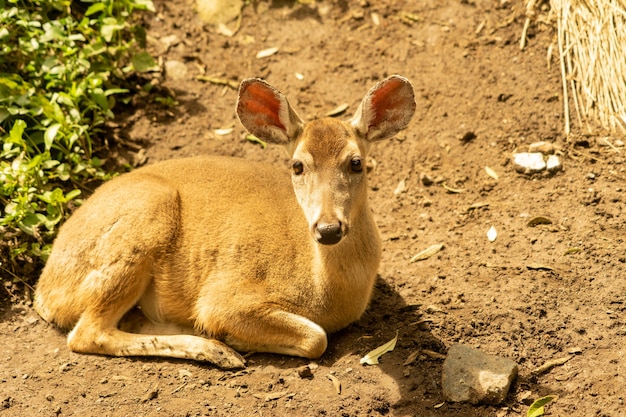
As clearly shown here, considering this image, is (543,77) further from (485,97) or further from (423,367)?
(423,367)

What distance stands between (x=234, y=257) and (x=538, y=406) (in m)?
2.39

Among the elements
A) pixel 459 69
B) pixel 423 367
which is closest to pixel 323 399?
pixel 423 367

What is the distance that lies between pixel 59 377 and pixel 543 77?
5207 millimetres

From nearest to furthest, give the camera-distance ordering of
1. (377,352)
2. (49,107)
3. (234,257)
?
(377,352) → (234,257) → (49,107)

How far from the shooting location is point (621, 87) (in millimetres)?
7391

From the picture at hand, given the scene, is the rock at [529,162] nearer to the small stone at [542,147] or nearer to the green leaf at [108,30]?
the small stone at [542,147]

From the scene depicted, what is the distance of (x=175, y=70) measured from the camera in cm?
885

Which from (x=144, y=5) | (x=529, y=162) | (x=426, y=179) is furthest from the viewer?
(x=144, y=5)

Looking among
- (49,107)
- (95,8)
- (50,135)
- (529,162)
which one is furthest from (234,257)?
(95,8)

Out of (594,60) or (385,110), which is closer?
(385,110)

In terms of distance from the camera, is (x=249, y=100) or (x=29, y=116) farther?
(x=29, y=116)

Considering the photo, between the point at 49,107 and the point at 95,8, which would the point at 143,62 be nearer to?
the point at 95,8

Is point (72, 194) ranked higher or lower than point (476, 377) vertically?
higher

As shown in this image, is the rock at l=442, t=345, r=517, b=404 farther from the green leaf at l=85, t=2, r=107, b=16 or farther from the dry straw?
the green leaf at l=85, t=2, r=107, b=16
